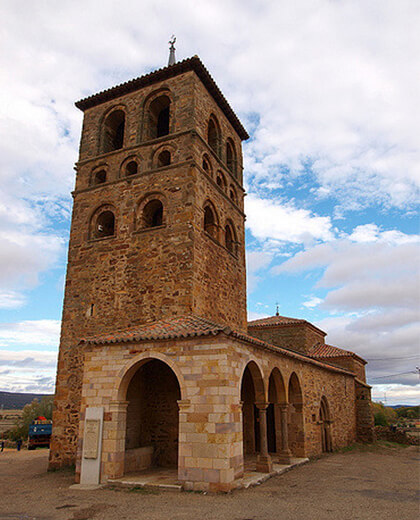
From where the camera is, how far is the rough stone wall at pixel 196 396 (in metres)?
8.27

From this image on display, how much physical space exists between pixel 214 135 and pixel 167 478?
12.5m

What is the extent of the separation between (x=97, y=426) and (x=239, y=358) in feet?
12.4

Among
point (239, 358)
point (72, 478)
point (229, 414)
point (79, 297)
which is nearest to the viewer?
point (229, 414)

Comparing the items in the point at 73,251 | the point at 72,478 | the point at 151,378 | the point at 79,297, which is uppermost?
the point at 73,251

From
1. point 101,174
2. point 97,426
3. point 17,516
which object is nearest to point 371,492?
point 97,426

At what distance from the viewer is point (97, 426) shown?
9633 mm

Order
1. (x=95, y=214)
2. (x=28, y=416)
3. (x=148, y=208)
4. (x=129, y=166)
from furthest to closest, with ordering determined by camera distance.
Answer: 1. (x=28, y=416)
2. (x=129, y=166)
3. (x=95, y=214)
4. (x=148, y=208)

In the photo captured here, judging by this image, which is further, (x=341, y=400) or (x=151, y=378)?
(x=341, y=400)

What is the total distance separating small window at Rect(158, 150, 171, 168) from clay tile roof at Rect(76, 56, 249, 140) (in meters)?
3.18

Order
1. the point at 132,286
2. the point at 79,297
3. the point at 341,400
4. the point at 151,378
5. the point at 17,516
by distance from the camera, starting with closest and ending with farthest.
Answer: the point at 17,516 → the point at 151,378 → the point at 132,286 → the point at 79,297 → the point at 341,400

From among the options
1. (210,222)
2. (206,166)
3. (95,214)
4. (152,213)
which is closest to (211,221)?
(210,222)

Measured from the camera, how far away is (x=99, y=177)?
51.4 ft

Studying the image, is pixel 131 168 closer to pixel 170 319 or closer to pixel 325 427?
pixel 170 319

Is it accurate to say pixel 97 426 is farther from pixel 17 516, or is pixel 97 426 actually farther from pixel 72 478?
pixel 17 516
